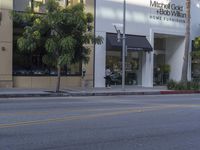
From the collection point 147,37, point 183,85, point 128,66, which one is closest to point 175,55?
point 147,37

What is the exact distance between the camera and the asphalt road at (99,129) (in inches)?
395

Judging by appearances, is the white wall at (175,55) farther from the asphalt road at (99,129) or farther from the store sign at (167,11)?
the asphalt road at (99,129)

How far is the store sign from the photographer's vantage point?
38.7m

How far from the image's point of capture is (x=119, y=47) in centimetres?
3478

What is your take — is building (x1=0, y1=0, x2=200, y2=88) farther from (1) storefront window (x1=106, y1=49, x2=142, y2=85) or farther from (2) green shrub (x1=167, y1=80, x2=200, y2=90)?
(2) green shrub (x1=167, y1=80, x2=200, y2=90)

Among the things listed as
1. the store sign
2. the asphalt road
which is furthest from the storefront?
the asphalt road

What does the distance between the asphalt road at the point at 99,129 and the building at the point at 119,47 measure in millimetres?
13922

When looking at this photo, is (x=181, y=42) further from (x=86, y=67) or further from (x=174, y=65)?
(x=86, y=67)

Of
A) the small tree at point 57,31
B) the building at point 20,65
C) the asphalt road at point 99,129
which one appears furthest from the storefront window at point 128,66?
the asphalt road at point 99,129

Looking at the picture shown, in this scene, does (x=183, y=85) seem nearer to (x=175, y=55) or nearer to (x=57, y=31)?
(x=175, y=55)

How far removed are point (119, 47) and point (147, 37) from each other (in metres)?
4.06

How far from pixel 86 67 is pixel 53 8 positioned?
760cm

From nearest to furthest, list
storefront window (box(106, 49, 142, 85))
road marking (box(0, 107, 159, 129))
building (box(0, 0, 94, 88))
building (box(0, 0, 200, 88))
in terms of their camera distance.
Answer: road marking (box(0, 107, 159, 129)) → building (box(0, 0, 94, 88)) → building (box(0, 0, 200, 88)) → storefront window (box(106, 49, 142, 85))

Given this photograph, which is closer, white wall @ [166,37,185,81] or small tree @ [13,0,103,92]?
small tree @ [13,0,103,92]
